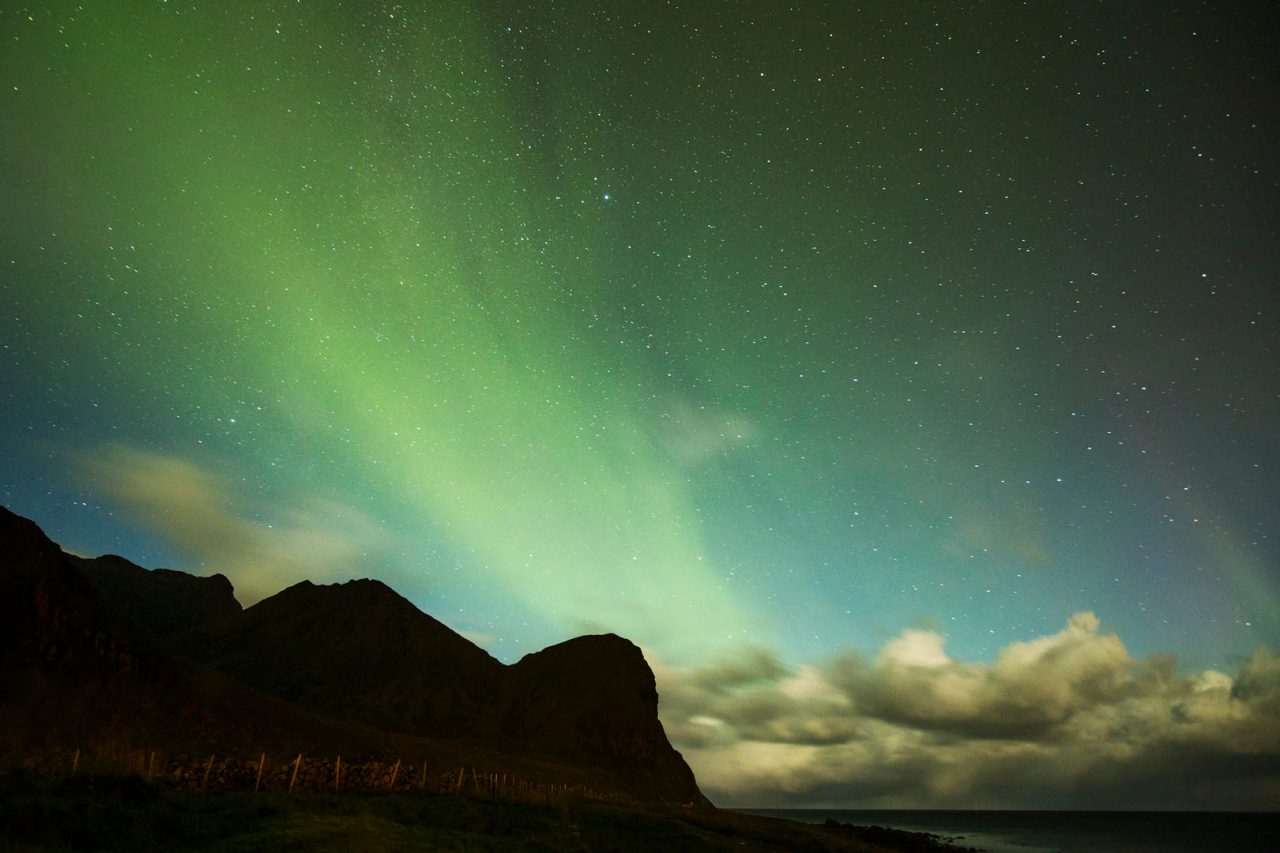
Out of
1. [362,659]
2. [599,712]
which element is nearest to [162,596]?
[362,659]

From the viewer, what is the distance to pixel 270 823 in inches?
674

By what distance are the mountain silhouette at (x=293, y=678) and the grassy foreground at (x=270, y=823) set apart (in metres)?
28.5

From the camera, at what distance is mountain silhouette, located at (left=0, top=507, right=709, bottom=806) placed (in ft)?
179

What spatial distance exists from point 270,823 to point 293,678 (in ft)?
352

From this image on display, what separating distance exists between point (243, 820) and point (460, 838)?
217 inches

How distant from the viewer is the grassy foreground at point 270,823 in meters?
14.8

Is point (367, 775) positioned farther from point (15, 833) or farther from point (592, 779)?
point (592, 779)

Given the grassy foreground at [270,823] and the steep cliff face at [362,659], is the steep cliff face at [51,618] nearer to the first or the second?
the steep cliff face at [362,659]

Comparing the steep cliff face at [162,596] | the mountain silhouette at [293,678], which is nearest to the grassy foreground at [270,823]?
the mountain silhouette at [293,678]

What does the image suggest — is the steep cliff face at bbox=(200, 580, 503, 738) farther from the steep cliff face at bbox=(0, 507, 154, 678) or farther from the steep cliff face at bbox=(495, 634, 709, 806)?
the steep cliff face at bbox=(0, 507, 154, 678)

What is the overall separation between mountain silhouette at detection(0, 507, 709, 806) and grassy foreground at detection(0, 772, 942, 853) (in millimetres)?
28531

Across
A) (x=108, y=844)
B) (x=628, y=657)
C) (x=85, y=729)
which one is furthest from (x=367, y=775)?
(x=628, y=657)

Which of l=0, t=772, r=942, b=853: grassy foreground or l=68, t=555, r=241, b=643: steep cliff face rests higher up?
l=68, t=555, r=241, b=643: steep cliff face

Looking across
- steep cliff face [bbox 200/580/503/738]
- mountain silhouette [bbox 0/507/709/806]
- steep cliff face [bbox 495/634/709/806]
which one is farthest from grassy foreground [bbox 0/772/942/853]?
steep cliff face [bbox 200/580/503/738]
